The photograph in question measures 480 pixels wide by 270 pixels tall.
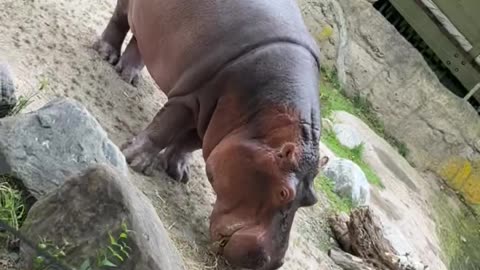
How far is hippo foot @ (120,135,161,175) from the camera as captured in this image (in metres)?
3.48

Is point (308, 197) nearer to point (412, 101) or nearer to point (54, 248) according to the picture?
point (54, 248)

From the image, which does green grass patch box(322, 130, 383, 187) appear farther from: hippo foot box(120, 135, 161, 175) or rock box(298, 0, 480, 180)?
hippo foot box(120, 135, 161, 175)

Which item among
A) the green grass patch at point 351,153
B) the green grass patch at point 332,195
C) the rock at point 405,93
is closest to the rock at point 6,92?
the green grass patch at point 332,195

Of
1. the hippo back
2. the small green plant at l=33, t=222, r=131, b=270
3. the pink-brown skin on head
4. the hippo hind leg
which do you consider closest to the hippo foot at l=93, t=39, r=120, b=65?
the hippo hind leg

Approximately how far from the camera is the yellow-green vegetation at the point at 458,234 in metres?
6.43

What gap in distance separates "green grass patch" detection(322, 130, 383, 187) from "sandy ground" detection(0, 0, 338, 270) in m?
1.38

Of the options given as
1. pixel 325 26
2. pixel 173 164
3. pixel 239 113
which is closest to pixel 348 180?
pixel 173 164

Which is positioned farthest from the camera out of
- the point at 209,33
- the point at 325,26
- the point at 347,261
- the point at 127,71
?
the point at 325,26

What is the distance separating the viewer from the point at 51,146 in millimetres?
2598

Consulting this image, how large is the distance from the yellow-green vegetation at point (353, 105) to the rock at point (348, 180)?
145 cm

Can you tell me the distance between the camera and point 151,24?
12.1 ft

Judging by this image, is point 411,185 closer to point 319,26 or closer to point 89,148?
point 319,26

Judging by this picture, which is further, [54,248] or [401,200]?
[401,200]

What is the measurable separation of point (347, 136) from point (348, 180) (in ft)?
3.49
